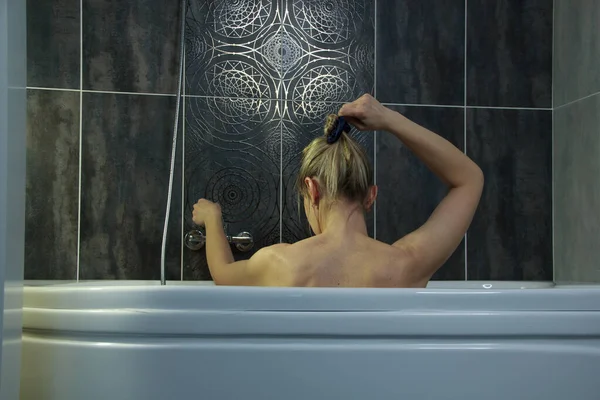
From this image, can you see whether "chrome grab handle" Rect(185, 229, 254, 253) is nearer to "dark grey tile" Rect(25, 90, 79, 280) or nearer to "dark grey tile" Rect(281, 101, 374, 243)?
"dark grey tile" Rect(281, 101, 374, 243)

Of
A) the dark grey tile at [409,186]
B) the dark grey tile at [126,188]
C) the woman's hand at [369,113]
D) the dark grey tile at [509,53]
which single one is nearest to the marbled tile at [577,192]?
the dark grey tile at [509,53]

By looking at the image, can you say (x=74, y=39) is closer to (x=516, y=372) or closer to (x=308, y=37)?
(x=308, y=37)

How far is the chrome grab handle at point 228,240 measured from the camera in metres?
2.44

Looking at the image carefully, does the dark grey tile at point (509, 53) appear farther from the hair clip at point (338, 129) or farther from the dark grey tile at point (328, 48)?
the hair clip at point (338, 129)

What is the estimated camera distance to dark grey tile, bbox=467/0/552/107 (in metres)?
2.65

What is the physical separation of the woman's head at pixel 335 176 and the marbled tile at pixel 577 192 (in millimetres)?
1186

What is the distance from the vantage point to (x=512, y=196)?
265 centimetres

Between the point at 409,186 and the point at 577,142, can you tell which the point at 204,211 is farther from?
the point at 577,142

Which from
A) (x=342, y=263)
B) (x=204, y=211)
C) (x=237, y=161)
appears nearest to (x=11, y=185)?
(x=342, y=263)

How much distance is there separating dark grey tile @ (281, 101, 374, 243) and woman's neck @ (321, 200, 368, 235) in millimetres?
1046

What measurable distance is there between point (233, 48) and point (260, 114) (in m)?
0.25

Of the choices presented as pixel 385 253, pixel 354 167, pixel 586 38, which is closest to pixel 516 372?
pixel 385 253

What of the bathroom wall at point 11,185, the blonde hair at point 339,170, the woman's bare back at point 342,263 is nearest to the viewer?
the bathroom wall at point 11,185

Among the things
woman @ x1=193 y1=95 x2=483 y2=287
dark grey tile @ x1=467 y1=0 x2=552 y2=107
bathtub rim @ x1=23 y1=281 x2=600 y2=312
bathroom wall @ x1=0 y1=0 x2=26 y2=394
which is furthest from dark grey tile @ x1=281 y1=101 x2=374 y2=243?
bathroom wall @ x1=0 y1=0 x2=26 y2=394
